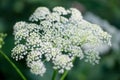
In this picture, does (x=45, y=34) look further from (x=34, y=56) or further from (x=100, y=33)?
(x=100, y=33)

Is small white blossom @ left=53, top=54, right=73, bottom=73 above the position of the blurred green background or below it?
below

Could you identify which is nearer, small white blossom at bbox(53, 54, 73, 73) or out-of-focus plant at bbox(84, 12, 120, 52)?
small white blossom at bbox(53, 54, 73, 73)

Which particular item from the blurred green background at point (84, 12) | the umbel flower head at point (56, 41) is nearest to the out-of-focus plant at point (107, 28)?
the blurred green background at point (84, 12)

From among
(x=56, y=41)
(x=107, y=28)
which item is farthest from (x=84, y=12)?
(x=56, y=41)

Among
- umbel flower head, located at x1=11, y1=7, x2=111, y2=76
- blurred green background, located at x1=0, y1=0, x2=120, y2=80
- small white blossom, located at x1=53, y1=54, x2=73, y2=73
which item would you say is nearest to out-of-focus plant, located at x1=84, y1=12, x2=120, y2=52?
blurred green background, located at x1=0, y1=0, x2=120, y2=80

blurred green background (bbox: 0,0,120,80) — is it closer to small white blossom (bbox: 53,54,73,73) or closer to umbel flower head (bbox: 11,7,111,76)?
umbel flower head (bbox: 11,7,111,76)

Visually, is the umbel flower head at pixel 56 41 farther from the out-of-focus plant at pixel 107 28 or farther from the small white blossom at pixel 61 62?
the out-of-focus plant at pixel 107 28
